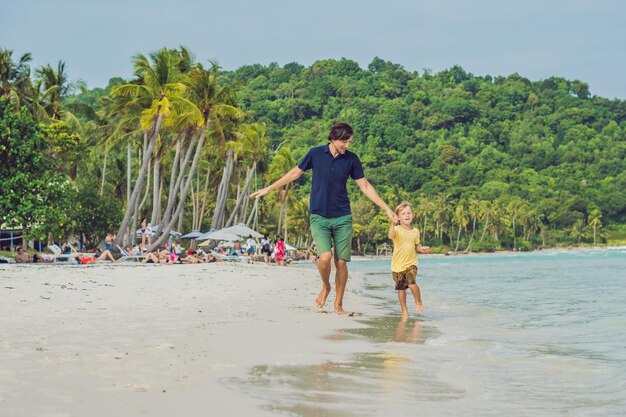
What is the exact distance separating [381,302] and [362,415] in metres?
8.41

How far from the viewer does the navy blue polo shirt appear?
25.6 feet

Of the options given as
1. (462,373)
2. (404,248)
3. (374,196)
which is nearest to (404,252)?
(404,248)

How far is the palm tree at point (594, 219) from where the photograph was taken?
12744cm

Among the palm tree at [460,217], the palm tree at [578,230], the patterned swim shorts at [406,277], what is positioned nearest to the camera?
the patterned swim shorts at [406,277]

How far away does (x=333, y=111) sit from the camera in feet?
436

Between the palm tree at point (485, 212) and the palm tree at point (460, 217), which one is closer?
the palm tree at point (460, 217)

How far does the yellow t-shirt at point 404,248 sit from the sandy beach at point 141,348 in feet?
3.53

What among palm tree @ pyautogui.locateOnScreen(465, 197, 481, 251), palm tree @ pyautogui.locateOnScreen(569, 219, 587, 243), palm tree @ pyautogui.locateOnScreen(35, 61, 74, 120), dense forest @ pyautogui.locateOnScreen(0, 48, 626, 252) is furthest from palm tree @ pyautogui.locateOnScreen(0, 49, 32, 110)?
palm tree @ pyautogui.locateOnScreen(569, 219, 587, 243)

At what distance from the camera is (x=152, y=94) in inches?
1234

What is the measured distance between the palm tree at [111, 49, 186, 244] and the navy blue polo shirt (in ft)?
77.2

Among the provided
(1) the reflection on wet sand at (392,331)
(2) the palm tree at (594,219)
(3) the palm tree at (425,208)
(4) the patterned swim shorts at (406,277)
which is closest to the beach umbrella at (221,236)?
(4) the patterned swim shorts at (406,277)

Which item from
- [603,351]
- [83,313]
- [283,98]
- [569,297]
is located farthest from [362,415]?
[283,98]

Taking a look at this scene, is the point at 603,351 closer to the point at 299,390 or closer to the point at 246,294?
the point at 299,390

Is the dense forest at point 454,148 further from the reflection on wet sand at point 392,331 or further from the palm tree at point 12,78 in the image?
the reflection on wet sand at point 392,331
